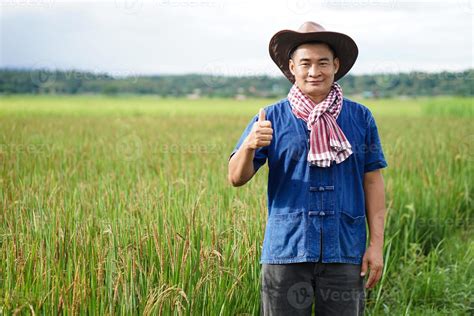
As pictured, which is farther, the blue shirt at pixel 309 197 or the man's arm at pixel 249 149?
the blue shirt at pixel 309 197

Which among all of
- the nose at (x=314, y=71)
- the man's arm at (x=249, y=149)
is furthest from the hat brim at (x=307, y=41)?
the man's arm at (x=249, y=149)

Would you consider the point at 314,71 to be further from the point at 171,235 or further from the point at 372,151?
the point at 171,235

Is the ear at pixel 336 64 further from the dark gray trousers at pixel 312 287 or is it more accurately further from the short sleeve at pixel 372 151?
the dark gray trousers at pixel 312 287

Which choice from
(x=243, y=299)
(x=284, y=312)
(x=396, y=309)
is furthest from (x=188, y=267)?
(x=396, y=309)

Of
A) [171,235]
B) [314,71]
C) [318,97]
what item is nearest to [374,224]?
[318,97]

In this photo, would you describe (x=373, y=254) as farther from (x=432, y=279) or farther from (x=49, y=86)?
(x=49, y=86)

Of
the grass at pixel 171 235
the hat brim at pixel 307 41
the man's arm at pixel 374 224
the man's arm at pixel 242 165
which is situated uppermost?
the hat brim at pixel 307 41

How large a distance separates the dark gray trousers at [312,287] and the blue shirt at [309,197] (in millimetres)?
47

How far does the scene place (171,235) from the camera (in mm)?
3312

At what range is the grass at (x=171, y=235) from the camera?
2.79 m

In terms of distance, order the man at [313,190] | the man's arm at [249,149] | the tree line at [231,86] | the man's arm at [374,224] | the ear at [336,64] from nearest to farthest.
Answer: the man's arm at [249,149] < the man at [313,190] < the man's arm at [374,224] < the ear at [336,64] < the tree line at [231,86]

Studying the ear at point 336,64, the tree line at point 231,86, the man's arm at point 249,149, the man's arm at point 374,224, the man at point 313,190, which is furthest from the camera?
the tree line at point 231,86

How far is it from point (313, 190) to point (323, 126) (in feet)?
0.89

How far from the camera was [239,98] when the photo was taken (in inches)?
1873
